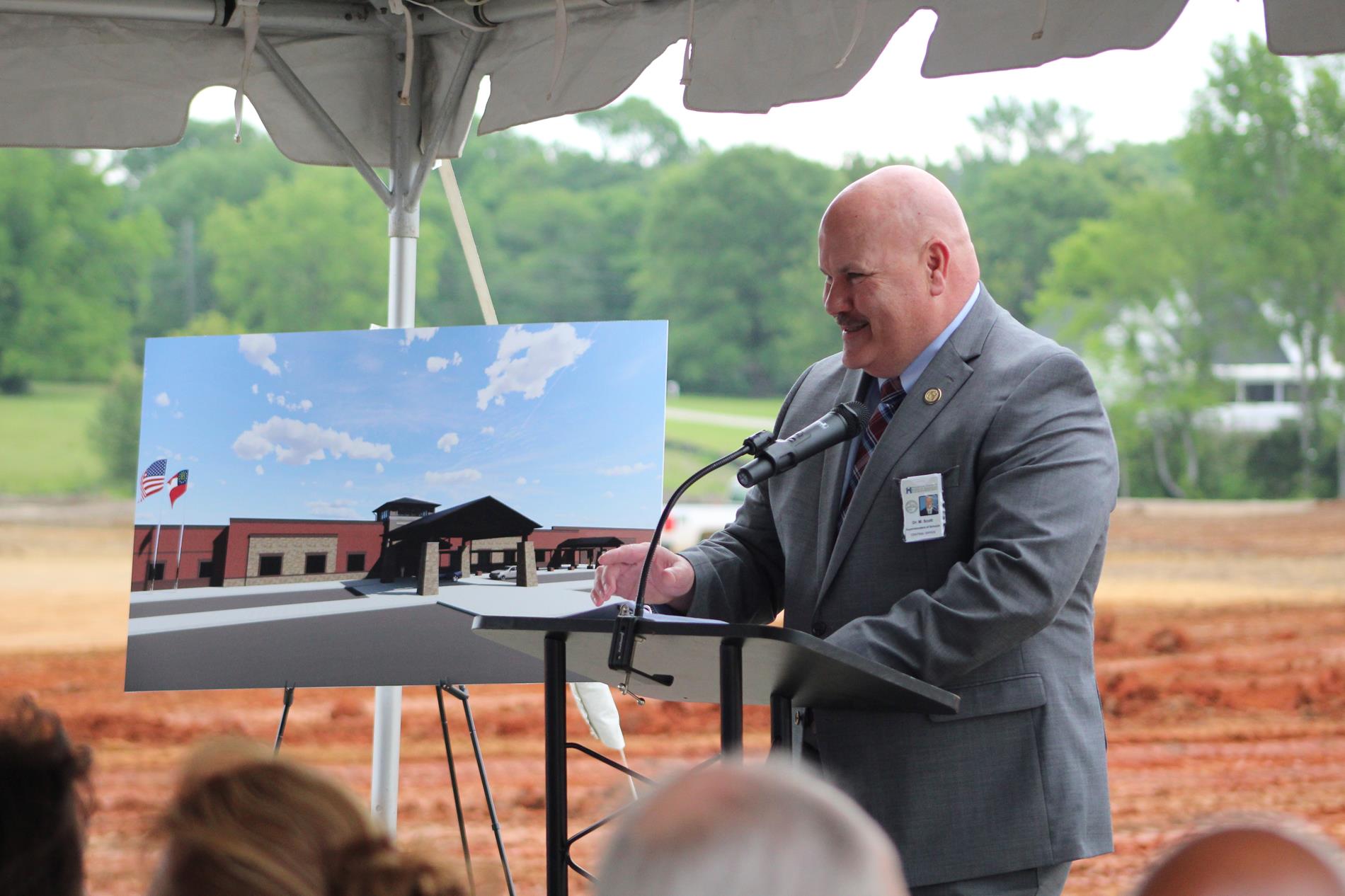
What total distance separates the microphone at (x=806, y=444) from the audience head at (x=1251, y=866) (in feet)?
4.11

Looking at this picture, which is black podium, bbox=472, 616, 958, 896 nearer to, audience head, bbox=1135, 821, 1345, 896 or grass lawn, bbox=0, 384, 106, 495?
audience head, bbox=1135, 821, 1345, 896

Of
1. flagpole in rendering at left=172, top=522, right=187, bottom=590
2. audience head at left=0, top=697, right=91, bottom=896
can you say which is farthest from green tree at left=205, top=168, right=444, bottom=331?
audience head at left=0, top=697, right=91, bottom=896

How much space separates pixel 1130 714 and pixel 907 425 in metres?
12.5

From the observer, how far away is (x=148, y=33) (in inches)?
136

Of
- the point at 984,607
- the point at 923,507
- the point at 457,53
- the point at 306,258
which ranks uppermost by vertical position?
the point at 306,258

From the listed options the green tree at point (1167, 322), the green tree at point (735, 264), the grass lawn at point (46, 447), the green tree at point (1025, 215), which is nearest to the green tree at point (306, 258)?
the grass lawn at point (46, 447)

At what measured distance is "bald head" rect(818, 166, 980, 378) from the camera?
7.70 ft

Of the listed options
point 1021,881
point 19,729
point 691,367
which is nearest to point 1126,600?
point 691,367

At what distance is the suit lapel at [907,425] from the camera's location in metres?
2.29

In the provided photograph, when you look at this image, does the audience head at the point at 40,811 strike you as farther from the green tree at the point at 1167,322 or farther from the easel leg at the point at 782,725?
the green tree at the point at 1167,322

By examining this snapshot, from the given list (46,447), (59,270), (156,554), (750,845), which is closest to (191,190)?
(59,270)

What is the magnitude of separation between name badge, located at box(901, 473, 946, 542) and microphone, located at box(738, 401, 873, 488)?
0.21 meters

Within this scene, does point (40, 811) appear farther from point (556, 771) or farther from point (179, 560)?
point (179, 560)

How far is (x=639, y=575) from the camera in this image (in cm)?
240
